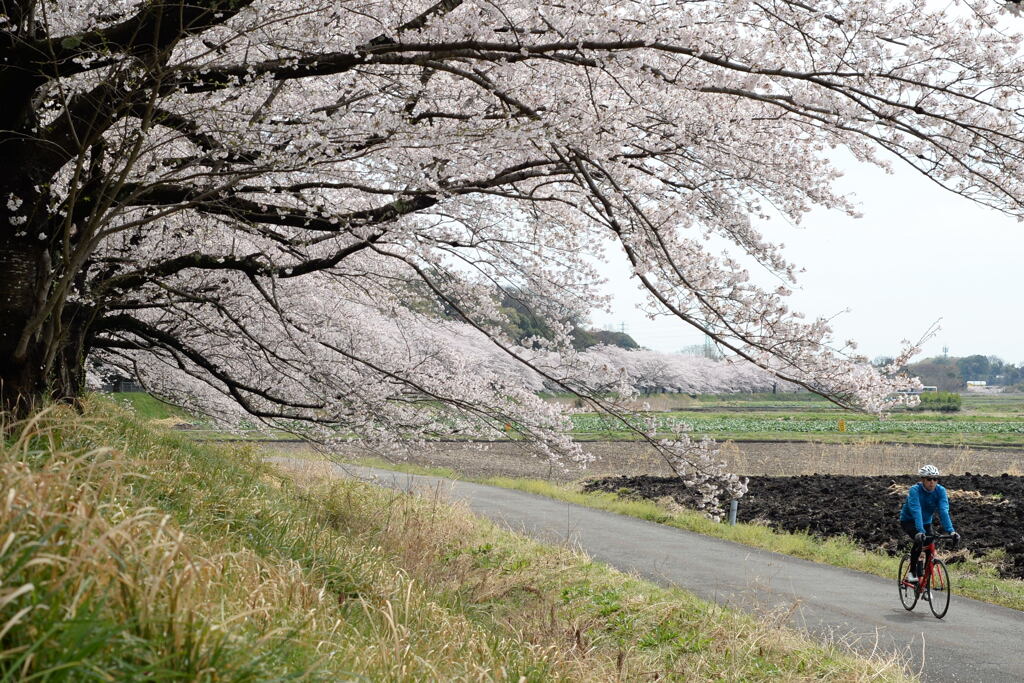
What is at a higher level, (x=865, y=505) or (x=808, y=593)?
(x=865, y=505)

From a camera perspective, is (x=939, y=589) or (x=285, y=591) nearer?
(x=285, y=591)

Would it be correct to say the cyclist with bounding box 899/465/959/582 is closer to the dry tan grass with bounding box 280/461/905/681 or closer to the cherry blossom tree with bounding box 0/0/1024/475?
the dry tan grass with bounding box 280/461/905/681

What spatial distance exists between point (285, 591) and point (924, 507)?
806 cm

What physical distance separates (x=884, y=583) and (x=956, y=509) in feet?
18.3

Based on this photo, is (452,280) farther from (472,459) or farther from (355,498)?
(472,459)

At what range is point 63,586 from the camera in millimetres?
2293

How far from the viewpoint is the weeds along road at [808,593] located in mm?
7246

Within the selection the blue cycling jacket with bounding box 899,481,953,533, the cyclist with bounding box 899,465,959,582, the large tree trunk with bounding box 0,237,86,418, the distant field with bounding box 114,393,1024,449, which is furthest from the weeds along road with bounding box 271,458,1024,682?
the distant field with bounding box 114,393,1024,449

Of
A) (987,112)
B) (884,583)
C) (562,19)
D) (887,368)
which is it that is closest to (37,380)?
(562,19)

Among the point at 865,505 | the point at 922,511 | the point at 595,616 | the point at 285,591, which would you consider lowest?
the point at 595,616

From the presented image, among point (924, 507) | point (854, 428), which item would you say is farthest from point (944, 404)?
point (924, 507)

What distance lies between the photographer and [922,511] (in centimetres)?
919

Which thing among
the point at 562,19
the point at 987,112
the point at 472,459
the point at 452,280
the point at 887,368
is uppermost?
the point at 562,19

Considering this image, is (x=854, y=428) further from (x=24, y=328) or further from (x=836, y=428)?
(x=24, y=328)
